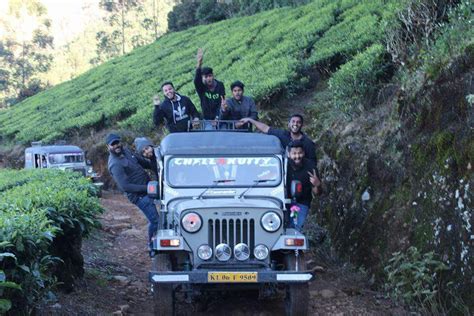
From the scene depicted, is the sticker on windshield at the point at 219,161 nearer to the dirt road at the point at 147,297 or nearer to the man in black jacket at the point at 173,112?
the dirt road at the point at 147,297

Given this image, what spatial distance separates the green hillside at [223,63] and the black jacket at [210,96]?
2.47 m

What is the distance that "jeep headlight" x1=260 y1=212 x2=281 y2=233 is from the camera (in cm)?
610

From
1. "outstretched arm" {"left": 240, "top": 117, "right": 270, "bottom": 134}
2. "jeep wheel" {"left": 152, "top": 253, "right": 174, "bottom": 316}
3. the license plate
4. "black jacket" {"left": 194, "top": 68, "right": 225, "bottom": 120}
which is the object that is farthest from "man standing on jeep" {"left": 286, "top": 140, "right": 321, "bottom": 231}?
"black jacket" {"left": 194, "top": 68, "right": 225, "bottom": 120}

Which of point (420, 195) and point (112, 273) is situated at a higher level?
point (420, 195)

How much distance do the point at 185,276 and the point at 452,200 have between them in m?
3.01

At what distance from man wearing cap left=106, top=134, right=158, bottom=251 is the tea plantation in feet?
2.00

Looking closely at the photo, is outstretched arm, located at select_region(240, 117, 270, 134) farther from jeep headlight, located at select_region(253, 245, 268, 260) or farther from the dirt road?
jeep headlight, located at select_region(253, 245, 268, 260)

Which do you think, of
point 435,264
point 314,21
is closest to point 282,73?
point 314,21

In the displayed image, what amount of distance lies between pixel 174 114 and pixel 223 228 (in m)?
3.89

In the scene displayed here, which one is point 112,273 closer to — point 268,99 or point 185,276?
point 185,276

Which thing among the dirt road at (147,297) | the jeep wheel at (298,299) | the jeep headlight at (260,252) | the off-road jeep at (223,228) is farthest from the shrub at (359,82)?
the jeep wheel at (298,299)

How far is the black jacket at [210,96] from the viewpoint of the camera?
998 centimetres

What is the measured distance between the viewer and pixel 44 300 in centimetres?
539

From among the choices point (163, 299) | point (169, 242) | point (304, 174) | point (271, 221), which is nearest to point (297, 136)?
point (304, 174)
